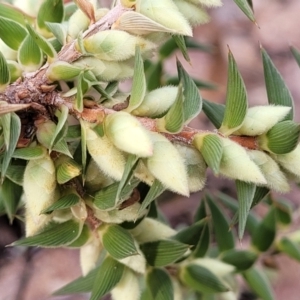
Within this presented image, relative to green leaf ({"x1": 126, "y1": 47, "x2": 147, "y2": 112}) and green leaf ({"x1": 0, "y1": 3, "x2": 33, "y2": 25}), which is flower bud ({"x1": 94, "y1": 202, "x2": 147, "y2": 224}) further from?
green leaf ({"x1": 0, "y1": 3, "x2": 33, "y2": 25})

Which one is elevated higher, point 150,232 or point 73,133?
point 73,133

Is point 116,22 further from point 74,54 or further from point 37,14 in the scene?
point 37,14

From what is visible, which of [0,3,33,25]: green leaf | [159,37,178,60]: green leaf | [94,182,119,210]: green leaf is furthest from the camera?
[159,37,178,60]: green leaf

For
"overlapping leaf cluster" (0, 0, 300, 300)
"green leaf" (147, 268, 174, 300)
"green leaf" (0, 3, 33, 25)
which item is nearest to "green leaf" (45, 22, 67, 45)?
"overlapping leaf cluster" (0, 0, 300, 300)

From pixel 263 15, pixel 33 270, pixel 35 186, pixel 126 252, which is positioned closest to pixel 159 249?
pixel 126 252

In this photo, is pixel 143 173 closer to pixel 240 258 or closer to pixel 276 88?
pixel 276 88

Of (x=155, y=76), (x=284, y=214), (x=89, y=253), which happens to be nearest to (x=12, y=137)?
(x=89, y=253)
